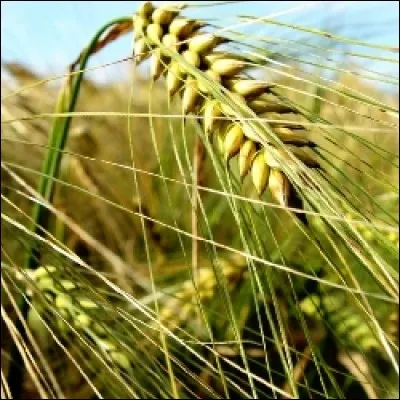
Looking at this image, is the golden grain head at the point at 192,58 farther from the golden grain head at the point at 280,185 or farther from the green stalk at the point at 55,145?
the green stalk at the point at 55,145

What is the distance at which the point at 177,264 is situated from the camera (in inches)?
58.0

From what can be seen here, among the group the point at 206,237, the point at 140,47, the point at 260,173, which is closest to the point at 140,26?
the point at 140,47

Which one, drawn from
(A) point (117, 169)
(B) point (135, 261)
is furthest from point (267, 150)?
(A) point (117, 169)

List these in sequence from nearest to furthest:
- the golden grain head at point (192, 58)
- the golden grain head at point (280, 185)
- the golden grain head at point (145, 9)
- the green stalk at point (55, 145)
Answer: the golden grain head at point (280, 185) → the golden grain head at point (192, 58) → the golden grain head at point (145, 9) → the green stalk at point (55, 145)

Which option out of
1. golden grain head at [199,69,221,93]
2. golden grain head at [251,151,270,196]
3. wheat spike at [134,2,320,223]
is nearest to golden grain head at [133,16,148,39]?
wheat spike at [134,2,320,223]

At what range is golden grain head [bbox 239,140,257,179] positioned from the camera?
1.81ft

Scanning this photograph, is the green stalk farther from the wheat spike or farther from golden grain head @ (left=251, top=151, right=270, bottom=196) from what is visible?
golden grain head @ (left=251, top=151, right=270, bottom=196)

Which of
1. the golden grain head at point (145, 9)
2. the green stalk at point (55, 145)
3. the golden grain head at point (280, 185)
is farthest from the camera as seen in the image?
the green stalk at point (55, 145)

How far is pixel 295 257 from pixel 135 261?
412mm

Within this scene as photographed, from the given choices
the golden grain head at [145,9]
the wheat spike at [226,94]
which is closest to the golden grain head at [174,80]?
the wheat spike at [226,94]

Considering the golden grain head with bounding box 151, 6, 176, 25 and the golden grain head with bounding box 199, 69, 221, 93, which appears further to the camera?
the golden grain head with bounding box 151, 6, 176, 25

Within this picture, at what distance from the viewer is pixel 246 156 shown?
1.81 feet

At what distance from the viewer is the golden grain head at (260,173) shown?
53 cm

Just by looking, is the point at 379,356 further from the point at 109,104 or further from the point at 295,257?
the point at 109,104
